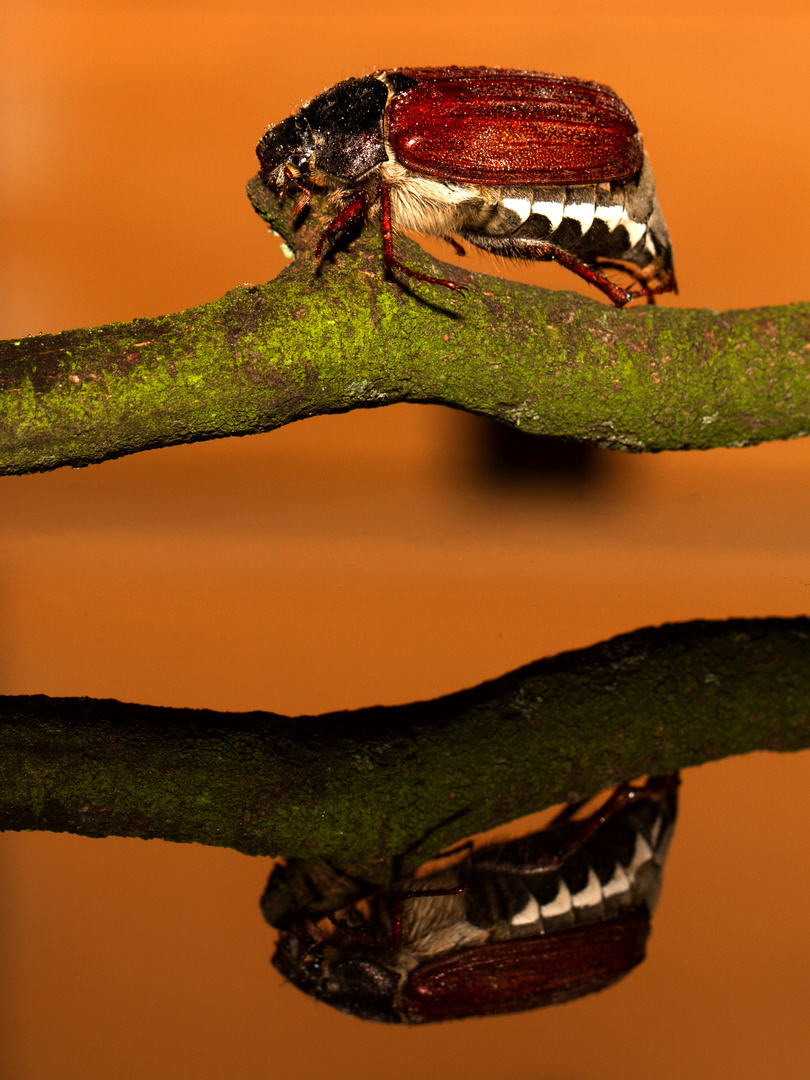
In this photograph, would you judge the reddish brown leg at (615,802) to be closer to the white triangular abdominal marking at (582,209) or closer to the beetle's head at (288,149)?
the white triangular abdominal marking at (582,209)

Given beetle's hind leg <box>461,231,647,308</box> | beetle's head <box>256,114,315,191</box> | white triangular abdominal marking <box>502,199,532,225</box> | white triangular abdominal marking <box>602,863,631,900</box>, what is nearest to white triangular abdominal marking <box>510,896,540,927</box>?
white triangular abdominal marking <box>602,863,631,900</box>

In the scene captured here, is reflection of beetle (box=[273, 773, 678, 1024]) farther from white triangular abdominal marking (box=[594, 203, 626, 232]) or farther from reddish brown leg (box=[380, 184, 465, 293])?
white triangular abdominal marking (box=[594, 203, 626, 232])

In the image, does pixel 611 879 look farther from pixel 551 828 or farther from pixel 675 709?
pixel 675 709

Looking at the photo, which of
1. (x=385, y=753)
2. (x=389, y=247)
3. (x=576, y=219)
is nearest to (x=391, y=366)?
(x=389, y=247)

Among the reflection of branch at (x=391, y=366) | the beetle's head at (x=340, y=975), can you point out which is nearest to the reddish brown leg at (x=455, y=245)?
the reflection of branch at (x=391, y=366)

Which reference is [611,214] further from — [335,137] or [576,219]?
[335,137]

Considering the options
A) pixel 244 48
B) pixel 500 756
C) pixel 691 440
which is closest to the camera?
pixel 500 756

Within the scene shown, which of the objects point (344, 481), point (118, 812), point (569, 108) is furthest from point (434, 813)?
point (344, 481)
